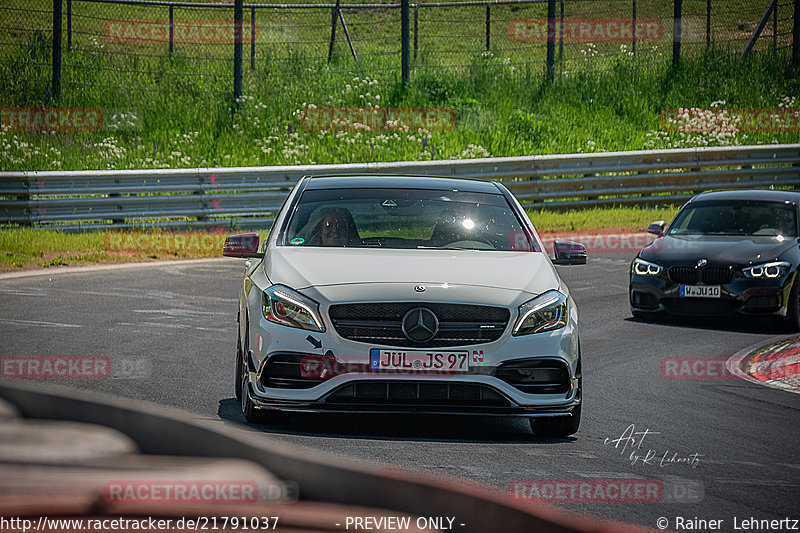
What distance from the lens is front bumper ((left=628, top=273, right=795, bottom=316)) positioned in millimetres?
12664

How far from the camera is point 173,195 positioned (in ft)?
67.5

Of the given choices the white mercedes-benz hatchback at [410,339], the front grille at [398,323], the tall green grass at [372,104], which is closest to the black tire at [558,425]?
the white mercedes-benz hatchback at [410,339]

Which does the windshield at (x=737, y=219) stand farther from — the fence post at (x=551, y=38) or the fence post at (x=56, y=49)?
the fence post at (x=56, y=49)

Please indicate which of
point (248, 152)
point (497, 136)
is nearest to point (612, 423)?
point (248, 152)

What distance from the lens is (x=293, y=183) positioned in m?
21.3

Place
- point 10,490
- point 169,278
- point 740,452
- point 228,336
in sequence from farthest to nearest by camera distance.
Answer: point 169,278
point 228,336
point 740,452
point 10,490

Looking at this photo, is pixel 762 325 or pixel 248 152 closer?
pixel 762 325

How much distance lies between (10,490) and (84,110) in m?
25.7

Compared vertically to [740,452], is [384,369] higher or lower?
higher

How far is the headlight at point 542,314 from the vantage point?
6.82 m

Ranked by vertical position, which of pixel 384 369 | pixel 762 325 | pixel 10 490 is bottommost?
pixel 762 325

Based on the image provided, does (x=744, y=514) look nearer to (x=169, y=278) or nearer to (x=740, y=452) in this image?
(x=740, y=452)

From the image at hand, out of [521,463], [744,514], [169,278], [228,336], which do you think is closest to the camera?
[744,514]

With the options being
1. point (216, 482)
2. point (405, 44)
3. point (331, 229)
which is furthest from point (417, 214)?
point (405, 44)
